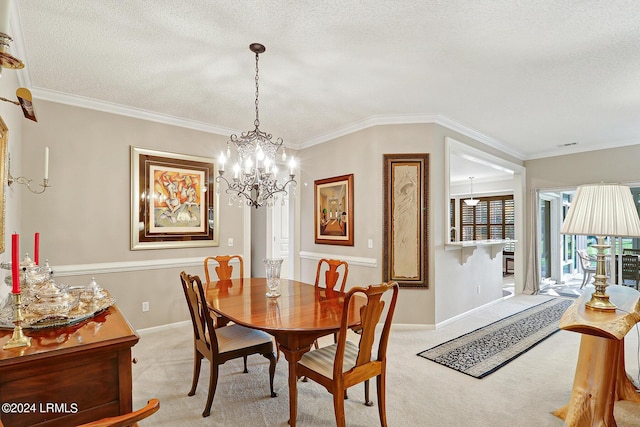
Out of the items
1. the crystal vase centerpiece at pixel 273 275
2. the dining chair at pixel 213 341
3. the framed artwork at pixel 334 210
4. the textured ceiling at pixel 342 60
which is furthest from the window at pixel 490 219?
the dining chair at pixel 213 341

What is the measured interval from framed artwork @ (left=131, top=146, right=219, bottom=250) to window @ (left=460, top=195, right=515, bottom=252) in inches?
292

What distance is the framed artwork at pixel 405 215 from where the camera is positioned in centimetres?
392

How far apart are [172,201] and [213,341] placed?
2326mm

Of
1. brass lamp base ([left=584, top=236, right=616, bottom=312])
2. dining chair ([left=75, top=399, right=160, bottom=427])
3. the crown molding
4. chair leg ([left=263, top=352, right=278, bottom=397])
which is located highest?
the crown molding

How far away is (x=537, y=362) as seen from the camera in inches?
119

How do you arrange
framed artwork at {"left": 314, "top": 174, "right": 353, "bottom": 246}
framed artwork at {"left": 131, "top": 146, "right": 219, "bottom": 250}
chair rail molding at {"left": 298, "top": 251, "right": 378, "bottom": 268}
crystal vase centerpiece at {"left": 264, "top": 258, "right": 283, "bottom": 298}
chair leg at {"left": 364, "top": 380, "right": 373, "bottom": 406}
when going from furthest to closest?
framed artwork at {"left": 314, "top": 174, "right": 353, "bottom": 246}, chair rail molding at {"left": 298, "top": 251, "right": 378, "bottom": 268}, framed artwork at {"left": 131, "top": 146, "right": 219, "bottom": 250}, crystal vase centerpiece at {"left": 264, "top": 258, "right": 283, "bottom": 298}, chair leg at {"left": 364, "top": 380, "right": 373, "bottom": 406}

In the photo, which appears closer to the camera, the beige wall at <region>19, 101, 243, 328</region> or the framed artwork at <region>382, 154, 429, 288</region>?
the beige wall at <region>19, 101, 243, 328</region>

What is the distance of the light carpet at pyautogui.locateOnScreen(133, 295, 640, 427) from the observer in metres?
2.12

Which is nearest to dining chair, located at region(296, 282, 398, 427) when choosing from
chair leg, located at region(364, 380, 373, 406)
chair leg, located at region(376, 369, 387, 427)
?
chair leg, located at region(376, 369, 387, 427)

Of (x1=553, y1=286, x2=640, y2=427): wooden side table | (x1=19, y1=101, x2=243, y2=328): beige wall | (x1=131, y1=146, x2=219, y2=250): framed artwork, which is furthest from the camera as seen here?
(x1=131, y1=146, x2=219, y2=250): framed artwork

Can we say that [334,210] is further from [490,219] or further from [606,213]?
[490,219]

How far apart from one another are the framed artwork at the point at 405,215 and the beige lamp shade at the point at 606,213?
1.95m

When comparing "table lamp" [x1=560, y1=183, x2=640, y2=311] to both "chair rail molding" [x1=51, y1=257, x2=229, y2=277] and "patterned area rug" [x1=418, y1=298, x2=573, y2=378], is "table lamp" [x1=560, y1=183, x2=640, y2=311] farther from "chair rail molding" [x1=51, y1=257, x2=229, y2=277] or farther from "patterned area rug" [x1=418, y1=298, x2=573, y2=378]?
"chair rail molding" [x1=51, y1=257, x2=229, y2=277]

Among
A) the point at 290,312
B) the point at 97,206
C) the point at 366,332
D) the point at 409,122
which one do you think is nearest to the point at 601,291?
the point at 366,332
